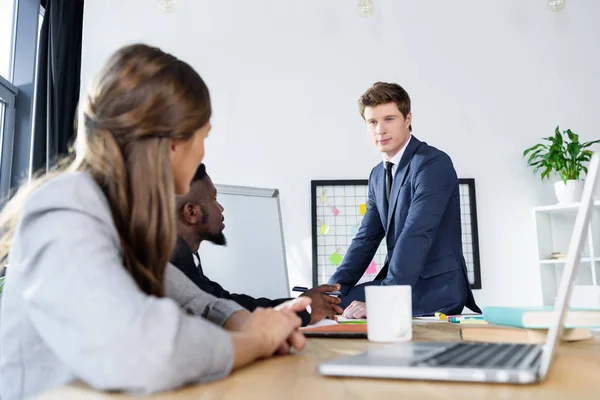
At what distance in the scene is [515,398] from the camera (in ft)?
1.49

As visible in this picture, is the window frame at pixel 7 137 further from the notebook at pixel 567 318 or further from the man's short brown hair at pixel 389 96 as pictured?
the notebook at pixel 567 318

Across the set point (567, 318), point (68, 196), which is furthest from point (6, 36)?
point (567, 318)

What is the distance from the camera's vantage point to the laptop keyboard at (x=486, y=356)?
1.81ft

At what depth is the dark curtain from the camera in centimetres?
307

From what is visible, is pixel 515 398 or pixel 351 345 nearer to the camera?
pixel 515 398

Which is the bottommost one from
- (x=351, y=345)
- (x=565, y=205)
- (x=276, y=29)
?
(x=351, y=345)

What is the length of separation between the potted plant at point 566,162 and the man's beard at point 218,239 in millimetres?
2096

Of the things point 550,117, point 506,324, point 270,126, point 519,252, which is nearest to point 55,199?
point 506,324

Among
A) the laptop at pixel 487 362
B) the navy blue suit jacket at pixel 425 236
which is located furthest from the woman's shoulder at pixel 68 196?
the navy blue suit jacket at pixel 425 236

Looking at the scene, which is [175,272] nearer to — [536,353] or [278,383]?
[278,383]

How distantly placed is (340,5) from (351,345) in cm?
306

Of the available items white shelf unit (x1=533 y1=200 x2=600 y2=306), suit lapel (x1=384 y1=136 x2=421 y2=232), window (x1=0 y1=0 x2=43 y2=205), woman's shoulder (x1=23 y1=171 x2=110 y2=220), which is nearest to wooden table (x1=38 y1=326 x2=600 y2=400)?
woman's shoulder (x1=23 y1=171 x2=110 y2=220)

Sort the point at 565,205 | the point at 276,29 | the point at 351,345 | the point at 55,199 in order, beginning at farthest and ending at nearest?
the point at 276,29 < the point at 565,205 < the point at 351,345 < the point at 55,199

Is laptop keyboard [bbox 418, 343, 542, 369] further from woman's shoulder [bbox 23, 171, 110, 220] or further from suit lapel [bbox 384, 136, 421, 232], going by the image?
suit lapel [bbox 384, 136, 421, 232]
